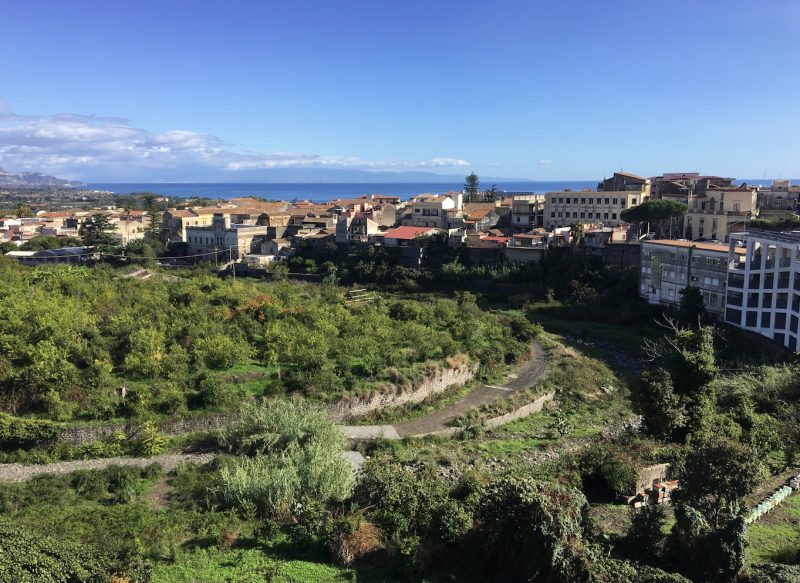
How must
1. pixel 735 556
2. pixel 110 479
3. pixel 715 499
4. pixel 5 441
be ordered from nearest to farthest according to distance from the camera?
pixel 735 556 < pixel 715 499 < pixel 110 479 < pixel 5 441

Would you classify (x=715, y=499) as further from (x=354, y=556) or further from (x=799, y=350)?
(x=799, y=350)

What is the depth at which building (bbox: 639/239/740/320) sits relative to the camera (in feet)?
101

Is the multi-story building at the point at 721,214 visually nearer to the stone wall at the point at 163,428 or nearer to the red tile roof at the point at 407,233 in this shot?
the red tile roof at the point at 407,233

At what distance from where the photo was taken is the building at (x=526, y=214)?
50875 millimetres

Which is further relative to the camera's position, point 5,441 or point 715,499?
point 5,441

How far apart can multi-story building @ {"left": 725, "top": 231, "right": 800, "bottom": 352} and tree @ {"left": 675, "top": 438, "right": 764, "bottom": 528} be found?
1894 centimetres

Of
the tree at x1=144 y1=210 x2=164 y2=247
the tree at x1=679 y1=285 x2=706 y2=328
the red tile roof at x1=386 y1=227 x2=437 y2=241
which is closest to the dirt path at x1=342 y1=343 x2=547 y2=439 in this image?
the tree at x1=679 y1=285 x2=706 y2=328

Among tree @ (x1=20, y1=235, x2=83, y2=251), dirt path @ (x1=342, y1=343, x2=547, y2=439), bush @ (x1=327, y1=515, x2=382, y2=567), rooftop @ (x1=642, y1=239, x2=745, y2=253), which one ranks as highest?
rooftop @ (x1=642, y1=239, x2=745, y2=253)

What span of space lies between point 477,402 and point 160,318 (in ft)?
37.9

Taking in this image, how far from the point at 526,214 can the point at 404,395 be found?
34966 millimetres

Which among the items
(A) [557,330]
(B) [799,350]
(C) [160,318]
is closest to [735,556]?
(C) [160,318]

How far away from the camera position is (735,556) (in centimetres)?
852

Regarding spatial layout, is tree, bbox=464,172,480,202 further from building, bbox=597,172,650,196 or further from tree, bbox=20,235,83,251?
tree, bbox=20,235,83,251

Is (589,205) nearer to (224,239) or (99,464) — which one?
(224,239)
